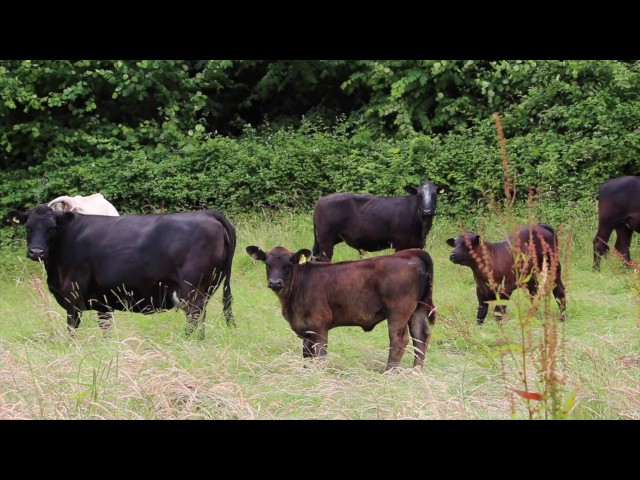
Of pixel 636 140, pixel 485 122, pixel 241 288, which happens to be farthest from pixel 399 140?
pixel 241 288

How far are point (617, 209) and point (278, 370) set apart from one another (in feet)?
25.9

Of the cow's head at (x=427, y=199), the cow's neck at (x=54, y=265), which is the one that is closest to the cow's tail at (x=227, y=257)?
the cow's neck at (x=54, y=265)

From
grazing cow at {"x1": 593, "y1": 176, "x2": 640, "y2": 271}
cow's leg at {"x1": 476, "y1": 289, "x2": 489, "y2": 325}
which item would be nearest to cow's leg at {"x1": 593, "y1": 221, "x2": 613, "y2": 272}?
grazing cow at {"x1": 593, "y1": 176, "x2": 640, "y2": 271}

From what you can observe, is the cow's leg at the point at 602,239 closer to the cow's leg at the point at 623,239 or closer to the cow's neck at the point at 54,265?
the cow's leg at the point at 623,239

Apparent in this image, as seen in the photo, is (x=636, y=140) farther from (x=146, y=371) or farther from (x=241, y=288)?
(x=146, y=371)

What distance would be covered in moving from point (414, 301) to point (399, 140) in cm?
1133

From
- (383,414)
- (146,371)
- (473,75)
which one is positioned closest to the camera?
(383,414)

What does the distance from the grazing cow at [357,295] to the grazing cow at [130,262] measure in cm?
131

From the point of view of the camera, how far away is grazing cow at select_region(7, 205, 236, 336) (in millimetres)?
10109

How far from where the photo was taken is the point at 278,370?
26.3 ft

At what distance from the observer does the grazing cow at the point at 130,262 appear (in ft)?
33.2

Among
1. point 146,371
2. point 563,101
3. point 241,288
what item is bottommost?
point 241,288

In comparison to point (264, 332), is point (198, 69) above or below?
above

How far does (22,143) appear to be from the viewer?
20641 mm
